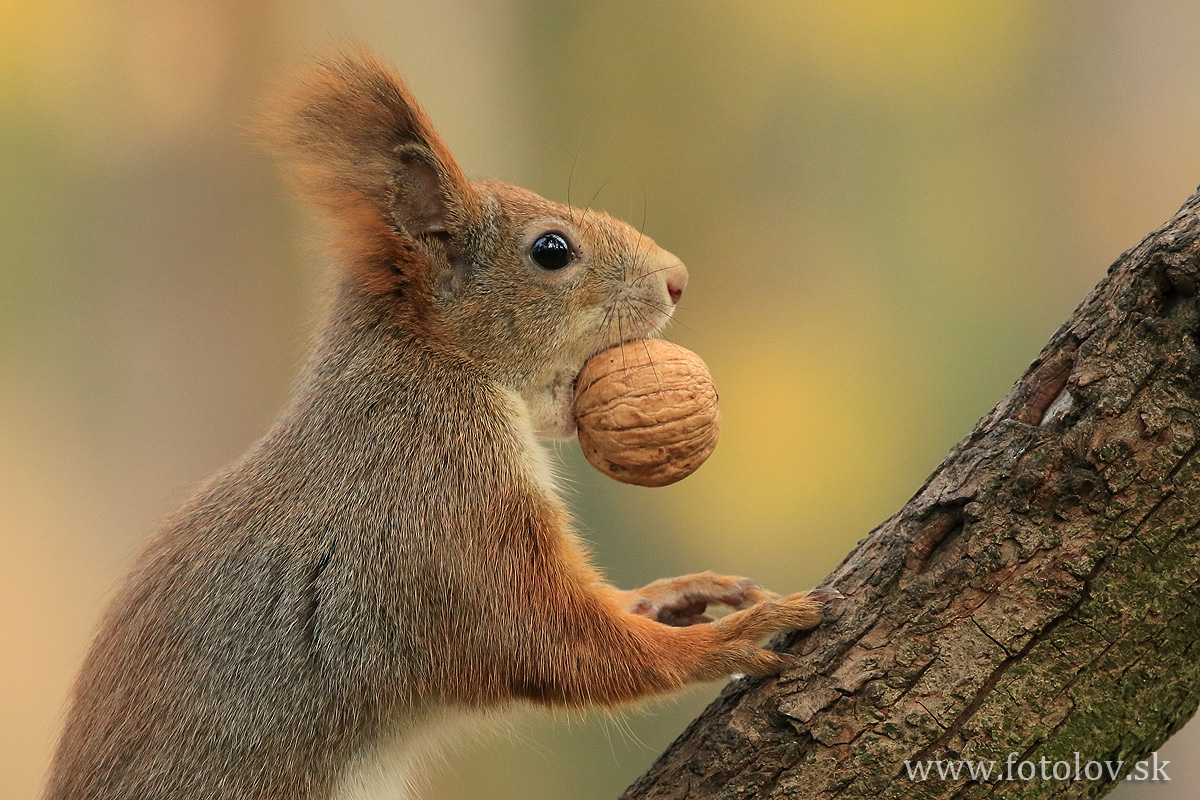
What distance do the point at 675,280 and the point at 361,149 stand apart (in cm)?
75

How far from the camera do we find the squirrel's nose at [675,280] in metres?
2.30

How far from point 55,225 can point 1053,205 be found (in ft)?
13.8

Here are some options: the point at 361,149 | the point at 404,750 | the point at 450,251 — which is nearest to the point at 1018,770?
the point at 404,750

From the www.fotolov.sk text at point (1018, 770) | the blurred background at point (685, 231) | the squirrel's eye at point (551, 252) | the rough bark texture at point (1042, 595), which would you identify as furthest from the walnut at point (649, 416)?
the blurred background at point (685, 231)

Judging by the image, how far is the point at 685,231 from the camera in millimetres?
4426

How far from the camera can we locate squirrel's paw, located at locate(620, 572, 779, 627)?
88.2 inches

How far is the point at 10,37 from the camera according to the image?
4035mm

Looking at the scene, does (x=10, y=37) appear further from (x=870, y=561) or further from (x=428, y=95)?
(x=870, y=561)

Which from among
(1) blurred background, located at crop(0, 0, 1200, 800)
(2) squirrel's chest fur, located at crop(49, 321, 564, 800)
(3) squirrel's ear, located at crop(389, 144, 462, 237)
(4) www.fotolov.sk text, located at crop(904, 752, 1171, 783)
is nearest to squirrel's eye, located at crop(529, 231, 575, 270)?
(3) squirrel's ear, located at crop(389, 144, 462, 237)

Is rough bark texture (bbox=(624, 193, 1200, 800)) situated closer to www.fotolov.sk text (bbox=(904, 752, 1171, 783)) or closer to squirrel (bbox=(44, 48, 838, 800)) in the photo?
Answer: www.fotolov.sk text (bbox=(904, 752, 1171, 783))

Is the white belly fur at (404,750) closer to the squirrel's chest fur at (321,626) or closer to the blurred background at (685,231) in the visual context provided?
the squirrel's chest fur at (321,626)

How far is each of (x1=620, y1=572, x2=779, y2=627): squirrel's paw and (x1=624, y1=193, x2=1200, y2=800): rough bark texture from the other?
44 centimetres

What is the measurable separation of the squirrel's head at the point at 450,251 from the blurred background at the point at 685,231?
6.73 ft

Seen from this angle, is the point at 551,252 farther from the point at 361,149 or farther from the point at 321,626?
the point at 321,626
